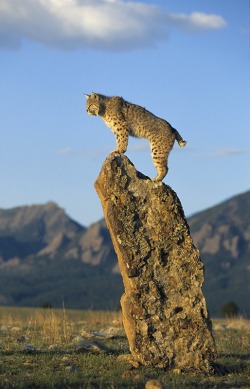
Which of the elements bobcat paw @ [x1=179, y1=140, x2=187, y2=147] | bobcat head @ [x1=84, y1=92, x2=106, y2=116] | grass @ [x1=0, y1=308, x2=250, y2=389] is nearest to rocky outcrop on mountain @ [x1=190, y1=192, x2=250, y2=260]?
grass @ [x1=0, y1=308, x2=250, y2=389]

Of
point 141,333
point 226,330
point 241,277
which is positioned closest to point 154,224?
point 141,333

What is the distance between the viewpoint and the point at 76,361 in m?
15.2

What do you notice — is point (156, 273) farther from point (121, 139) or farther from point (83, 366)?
point (121, 139)

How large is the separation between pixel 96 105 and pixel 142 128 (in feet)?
4.36

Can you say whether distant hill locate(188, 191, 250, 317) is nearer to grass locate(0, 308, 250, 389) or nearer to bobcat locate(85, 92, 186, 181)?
grass locate(0, 308, 250, 389)

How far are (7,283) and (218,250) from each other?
37070mm

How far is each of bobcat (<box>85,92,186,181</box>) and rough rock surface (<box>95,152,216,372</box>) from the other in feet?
1.93

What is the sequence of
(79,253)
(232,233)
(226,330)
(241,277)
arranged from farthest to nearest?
(79,253) < (232,233) < (241,277) < (226,330)

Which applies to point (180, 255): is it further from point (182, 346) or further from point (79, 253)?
point (79, 253)

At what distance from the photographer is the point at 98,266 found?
6107 inches

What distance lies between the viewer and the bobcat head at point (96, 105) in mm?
16609

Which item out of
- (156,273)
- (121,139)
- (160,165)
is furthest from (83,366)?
(121,139)

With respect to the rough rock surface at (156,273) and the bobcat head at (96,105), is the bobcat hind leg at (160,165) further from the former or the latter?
the bobcat head at (96,105)

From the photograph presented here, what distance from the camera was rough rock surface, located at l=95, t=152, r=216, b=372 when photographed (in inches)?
579
